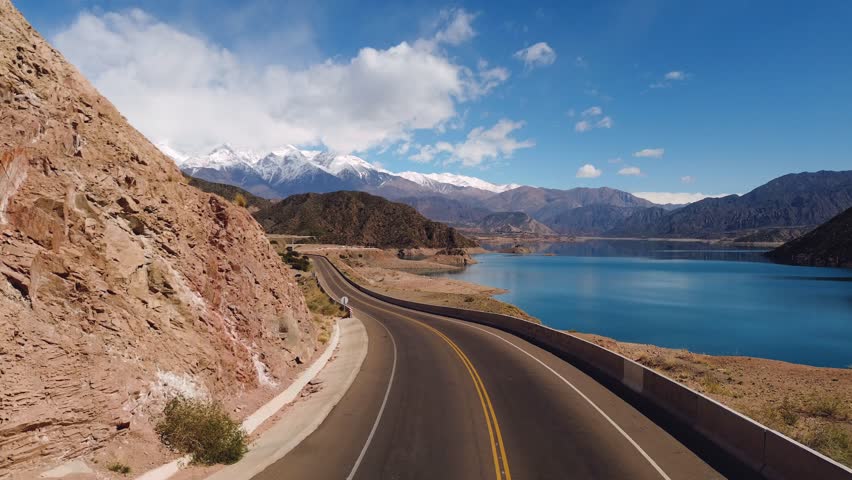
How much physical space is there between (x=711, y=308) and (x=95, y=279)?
7282 centimetres

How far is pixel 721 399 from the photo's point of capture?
15797 millimetres

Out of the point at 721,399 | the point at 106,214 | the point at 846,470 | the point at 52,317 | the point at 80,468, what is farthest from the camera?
the point at 721,399

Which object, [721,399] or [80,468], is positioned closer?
[80,468]

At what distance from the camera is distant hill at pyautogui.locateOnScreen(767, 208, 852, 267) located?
412 feet

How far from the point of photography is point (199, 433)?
10.1 metres

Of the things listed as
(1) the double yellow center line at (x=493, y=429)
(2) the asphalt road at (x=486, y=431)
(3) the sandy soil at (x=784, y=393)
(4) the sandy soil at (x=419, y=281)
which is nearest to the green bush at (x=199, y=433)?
(2) the asphalt road at (x=486, y=431)

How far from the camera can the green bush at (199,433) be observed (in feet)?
32.2

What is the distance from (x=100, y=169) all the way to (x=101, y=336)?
481cm

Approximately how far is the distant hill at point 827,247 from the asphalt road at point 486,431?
14922 centimetres

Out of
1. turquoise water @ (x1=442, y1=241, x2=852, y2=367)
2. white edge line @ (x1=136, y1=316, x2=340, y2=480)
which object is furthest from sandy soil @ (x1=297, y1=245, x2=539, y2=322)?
white edge line @ (x1=136, y1=316, x2=340, y2=480)

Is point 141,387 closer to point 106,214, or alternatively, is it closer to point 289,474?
point 289,474

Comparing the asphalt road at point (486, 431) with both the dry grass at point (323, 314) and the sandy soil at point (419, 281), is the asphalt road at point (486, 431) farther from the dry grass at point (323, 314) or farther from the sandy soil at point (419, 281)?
the sandy soil at point (419, 281)

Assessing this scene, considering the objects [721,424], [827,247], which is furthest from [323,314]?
[827,247]

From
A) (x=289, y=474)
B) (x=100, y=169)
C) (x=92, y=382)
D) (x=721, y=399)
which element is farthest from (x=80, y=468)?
(x=721, y=399)
